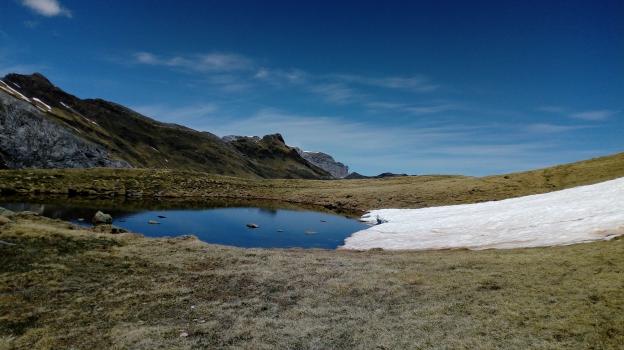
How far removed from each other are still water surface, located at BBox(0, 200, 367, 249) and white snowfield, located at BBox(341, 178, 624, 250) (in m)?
8.38

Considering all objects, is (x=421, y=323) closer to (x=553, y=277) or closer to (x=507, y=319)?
(x=507, y=319)

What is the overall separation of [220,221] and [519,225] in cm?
4703

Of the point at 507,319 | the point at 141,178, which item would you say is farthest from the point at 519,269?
the point at 141,178

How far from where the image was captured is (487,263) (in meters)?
27.1

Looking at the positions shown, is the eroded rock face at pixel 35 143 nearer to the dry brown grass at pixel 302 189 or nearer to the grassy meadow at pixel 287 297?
the dry brown grass at pixel 302 189

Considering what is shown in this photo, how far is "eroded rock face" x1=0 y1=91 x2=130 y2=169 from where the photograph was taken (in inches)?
5792

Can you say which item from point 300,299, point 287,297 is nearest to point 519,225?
point 300,299

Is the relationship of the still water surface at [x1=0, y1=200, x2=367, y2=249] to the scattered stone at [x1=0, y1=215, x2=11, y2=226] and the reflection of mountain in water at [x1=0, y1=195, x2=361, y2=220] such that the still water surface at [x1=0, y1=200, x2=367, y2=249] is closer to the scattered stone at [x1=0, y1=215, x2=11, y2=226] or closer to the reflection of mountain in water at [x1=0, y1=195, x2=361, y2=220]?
the reflection of mountain in water at [x1=0, y1=195, x2=361, y2=220]

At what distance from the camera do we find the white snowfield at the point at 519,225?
109 feet

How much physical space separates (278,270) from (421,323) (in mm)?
12682

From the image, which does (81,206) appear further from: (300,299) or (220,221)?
(300,299)

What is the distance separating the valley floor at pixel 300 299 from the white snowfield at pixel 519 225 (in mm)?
5244

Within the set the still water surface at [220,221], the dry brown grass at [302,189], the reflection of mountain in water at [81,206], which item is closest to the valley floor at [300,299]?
the still water surface at [220,221]

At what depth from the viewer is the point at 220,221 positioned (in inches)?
2677
